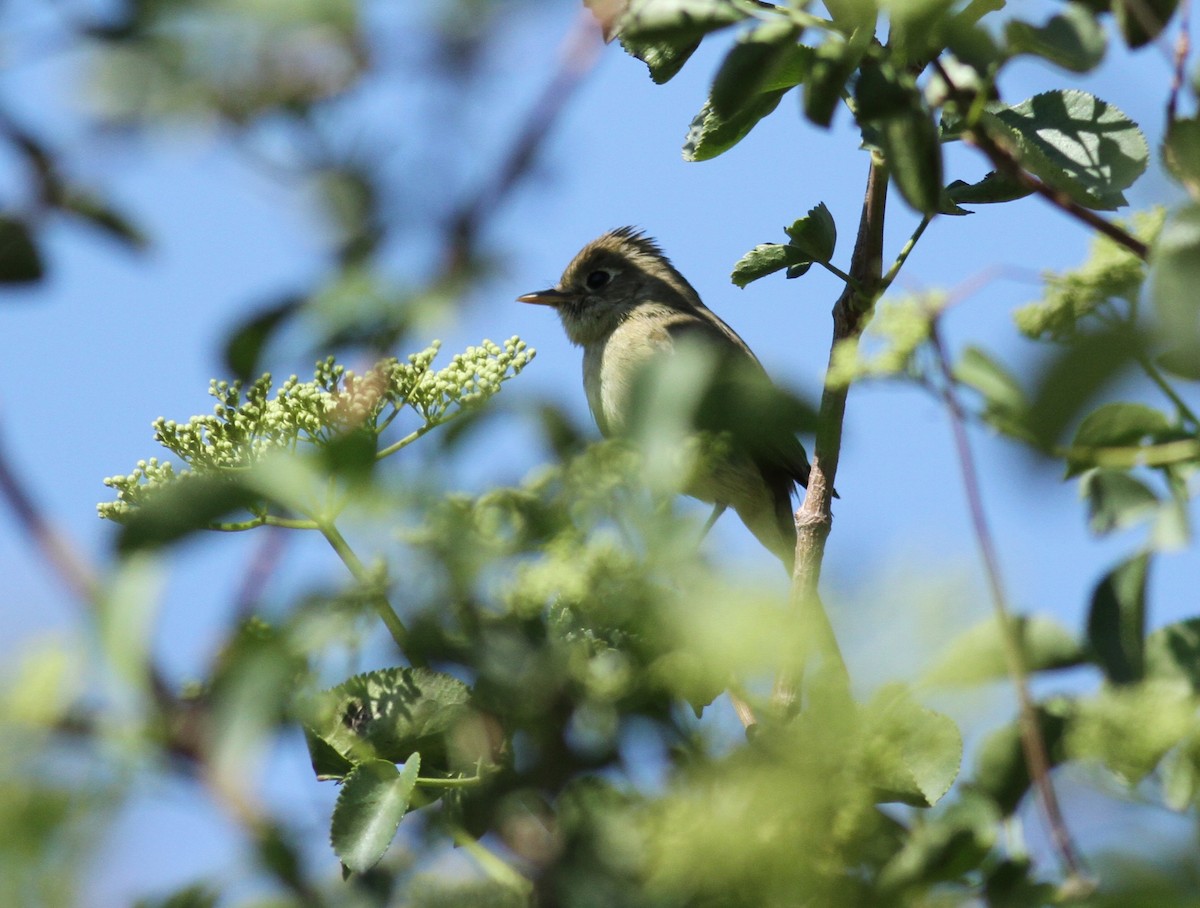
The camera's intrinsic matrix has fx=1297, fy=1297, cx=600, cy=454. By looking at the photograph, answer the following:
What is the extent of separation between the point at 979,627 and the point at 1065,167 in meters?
0.89

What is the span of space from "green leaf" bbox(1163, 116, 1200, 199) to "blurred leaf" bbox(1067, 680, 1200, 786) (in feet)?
1.79

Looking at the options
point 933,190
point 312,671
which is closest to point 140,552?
point 312,671

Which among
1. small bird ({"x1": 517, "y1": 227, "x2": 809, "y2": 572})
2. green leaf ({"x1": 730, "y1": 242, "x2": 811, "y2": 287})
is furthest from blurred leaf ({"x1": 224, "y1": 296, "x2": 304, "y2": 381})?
small bird ({"x1": 517, "y1": 227, "x2": 809, "y2": 572})

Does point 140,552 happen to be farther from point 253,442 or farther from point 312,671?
point 253,442

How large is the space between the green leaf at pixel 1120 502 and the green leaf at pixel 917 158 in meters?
0.34

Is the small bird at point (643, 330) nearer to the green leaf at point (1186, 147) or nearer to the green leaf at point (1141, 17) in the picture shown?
the green leaf at point (1141, 17)

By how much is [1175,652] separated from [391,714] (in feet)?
2.65

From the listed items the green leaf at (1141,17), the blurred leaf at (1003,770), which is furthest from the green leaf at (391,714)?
the green leaf at (1141,17)

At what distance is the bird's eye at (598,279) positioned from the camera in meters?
6.83

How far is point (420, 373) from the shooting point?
1.84m

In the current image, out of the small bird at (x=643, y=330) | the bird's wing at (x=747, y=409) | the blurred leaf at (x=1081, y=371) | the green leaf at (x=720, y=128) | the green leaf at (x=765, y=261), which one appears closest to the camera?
the blurred leaf at (x=1081, y=371)

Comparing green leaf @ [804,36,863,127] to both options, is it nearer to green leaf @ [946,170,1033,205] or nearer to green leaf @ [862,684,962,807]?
green leaf @ [862,684,962,807]

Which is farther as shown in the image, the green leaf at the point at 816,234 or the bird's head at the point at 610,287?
the bird's head at the point at 610,287

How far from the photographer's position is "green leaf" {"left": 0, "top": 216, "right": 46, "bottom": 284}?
3.78 ft
